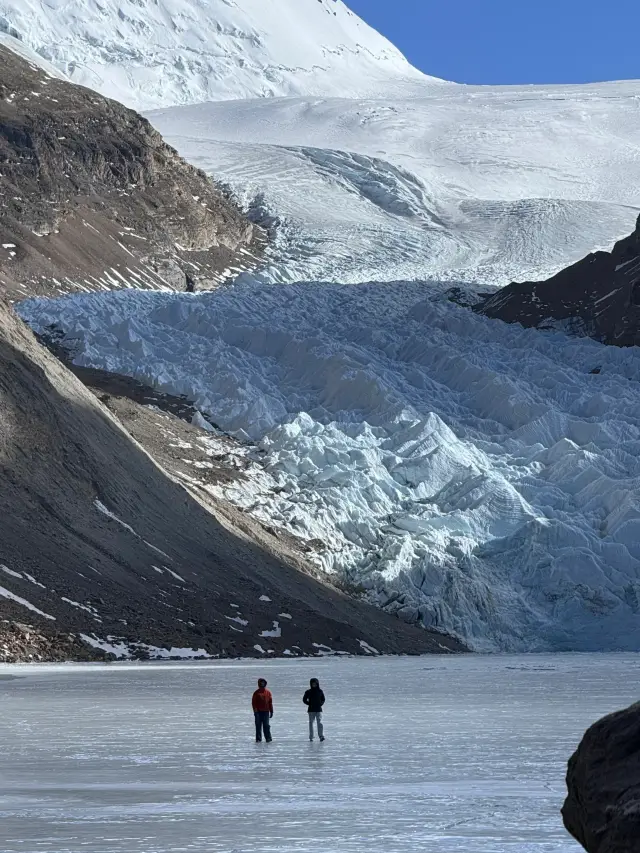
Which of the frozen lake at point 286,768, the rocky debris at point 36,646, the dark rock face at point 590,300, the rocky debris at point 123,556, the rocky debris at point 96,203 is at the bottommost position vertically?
the frozen lake at point 286,768

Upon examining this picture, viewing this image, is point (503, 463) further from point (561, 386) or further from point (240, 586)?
point (240, 586)

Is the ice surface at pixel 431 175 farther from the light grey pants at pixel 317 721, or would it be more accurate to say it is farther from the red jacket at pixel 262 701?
the red jacket at pixel 262 701

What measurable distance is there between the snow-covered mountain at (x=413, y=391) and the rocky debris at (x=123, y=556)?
458 cm

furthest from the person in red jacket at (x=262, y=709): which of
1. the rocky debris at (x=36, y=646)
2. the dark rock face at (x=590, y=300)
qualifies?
the dark rock face at (x=590, y=300)

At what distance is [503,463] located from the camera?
61.1 meters

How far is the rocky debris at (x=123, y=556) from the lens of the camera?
3931 centimetres

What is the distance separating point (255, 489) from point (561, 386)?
19301 mm

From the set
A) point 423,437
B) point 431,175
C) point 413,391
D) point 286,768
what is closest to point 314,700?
point 286,768

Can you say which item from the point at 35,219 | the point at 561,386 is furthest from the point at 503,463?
the point at 35,219

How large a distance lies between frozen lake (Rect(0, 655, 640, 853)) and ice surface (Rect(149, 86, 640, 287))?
70.1 metres

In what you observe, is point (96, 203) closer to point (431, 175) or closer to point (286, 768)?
point (431, 175)

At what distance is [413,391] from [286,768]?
2169 inches

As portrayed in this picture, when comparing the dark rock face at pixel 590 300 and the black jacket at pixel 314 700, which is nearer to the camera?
the black jacket at pixel 314 700

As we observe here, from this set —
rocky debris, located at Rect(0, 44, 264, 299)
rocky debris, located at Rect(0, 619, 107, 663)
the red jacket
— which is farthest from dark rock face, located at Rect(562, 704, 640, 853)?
rocky debris, located at Rect(0, 44, 264, 299)
